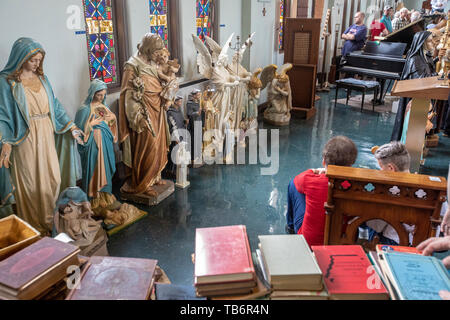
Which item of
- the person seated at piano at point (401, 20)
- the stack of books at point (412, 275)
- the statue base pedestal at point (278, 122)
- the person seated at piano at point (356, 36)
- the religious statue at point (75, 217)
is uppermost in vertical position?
the person seated at piano at point (401, 20)

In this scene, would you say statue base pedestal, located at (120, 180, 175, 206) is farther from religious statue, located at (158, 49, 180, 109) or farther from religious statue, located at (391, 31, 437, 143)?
religious statue, located at (391, 31, 437, 143)

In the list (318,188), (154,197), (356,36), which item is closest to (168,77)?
(154,197)

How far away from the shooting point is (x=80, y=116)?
4.00 m

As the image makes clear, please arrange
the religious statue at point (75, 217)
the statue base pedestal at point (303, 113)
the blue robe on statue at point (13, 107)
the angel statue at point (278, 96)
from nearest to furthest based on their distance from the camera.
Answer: the blue robe on statue at point (13, 107) < the religious statue at point (75, 217) < the angel statue at point (278, 96) < the statue base pedestal at point (303, 113)

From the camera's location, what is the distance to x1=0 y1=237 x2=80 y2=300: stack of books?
4.42 feet

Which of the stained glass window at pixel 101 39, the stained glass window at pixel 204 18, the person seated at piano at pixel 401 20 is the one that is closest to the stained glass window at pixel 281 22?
the stained glass window at pixel 204 18

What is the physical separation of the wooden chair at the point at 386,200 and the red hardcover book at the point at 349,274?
70 centimetres

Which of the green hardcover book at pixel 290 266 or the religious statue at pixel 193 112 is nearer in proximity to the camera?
the green hardcover book at pixel 290 266

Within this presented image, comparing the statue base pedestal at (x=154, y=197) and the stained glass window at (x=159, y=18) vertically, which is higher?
the stained glass window at (x=159, y=18)

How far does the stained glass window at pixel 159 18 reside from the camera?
5715mm

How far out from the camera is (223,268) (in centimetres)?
146

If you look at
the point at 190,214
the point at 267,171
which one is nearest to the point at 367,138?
the point at 267,171

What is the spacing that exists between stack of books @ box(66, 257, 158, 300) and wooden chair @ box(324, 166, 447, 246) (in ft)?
4.15

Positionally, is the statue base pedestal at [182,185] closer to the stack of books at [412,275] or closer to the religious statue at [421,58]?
the religious statue at [421,58]
